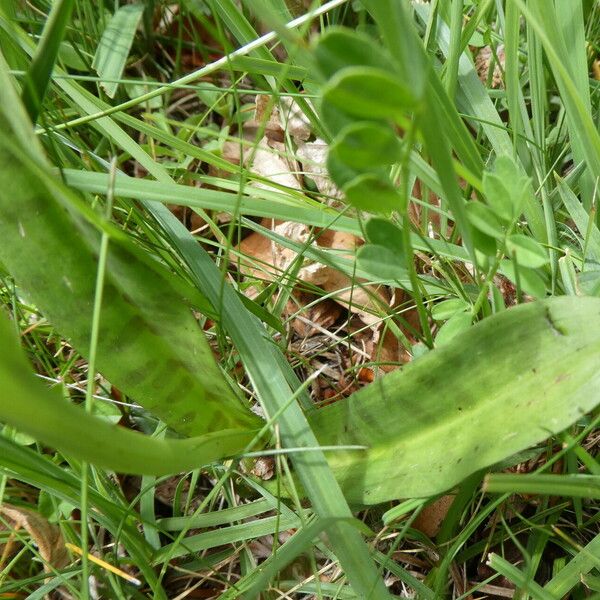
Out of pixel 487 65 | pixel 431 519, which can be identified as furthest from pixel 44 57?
pixel 487 65

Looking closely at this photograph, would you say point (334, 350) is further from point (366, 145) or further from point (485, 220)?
point (366, 145)

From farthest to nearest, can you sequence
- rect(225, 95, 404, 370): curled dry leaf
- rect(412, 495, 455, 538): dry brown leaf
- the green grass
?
rect(225, 95, 404, 370): curled dry leaf, rect(412, 495, 455, 538): dry brown leaf, the green grass

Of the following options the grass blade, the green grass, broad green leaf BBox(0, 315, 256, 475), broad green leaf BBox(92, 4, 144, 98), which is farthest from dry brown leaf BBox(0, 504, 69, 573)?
broad green leaf BBox(92, 4, 144, 98)

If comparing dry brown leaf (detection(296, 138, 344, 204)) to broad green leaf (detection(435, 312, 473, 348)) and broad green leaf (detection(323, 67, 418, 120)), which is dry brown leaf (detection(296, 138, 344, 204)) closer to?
broad green leaf (detection(435, 312, 473, 348))

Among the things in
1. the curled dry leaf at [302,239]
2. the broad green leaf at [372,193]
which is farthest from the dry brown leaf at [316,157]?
the broad green leaf at [372,193]

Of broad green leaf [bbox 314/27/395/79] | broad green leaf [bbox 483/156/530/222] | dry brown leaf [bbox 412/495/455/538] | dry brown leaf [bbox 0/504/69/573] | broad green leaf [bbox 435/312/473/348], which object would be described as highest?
broad green leaf [bbox 314/27/395/79]

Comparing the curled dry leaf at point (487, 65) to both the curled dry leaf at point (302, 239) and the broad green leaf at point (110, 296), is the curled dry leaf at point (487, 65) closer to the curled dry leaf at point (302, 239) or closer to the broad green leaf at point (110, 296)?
the curled dry leaf at point (302, 239)

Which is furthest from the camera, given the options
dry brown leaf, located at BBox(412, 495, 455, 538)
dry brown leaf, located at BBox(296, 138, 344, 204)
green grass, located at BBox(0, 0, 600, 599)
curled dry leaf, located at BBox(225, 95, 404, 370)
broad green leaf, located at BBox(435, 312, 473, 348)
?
dry brown leaf, located at BBox(296, 138, 344, 204)

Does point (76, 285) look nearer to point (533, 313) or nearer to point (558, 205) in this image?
point (533, 313)
